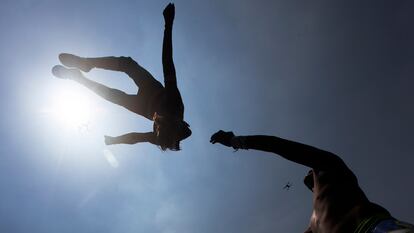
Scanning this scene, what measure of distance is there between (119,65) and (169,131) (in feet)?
7.75

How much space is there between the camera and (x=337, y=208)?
198 inches

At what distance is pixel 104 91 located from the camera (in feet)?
31.6

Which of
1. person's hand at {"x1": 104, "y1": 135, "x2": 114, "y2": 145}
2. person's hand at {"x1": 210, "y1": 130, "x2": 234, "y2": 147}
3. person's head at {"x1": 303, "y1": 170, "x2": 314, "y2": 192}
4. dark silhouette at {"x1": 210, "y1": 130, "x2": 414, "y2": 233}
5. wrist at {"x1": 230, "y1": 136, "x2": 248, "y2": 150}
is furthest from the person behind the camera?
person's hand at {"x1": 104, "y1": 135, "x2": 114, "y2": 145}

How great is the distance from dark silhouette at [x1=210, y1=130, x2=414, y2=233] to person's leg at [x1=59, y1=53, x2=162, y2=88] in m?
3.96

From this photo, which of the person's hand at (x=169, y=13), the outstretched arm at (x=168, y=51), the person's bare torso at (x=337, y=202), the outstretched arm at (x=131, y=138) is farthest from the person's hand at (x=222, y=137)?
the person's hand at (x=169, y=13)

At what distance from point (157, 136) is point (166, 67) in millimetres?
1527

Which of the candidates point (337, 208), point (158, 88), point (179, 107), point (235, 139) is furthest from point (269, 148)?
point (158, 88)

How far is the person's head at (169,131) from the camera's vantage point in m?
8.10

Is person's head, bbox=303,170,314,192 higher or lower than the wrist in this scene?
lower

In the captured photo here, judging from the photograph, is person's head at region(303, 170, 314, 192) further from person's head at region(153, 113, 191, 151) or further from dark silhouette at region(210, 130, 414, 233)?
person's head at region(153, 113, 191, 151)

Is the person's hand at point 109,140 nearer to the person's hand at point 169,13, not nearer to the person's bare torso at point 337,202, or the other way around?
the person's hand at point 169,13

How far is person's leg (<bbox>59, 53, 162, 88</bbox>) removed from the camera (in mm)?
9141

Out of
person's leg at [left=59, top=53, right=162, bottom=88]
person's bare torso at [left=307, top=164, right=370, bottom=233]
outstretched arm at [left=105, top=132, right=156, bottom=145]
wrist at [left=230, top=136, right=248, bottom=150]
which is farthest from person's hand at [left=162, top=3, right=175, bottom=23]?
person's bare torso at [left=307, top=164, right=370, bottom=233]

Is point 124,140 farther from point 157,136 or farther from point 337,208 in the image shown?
point 337,208
